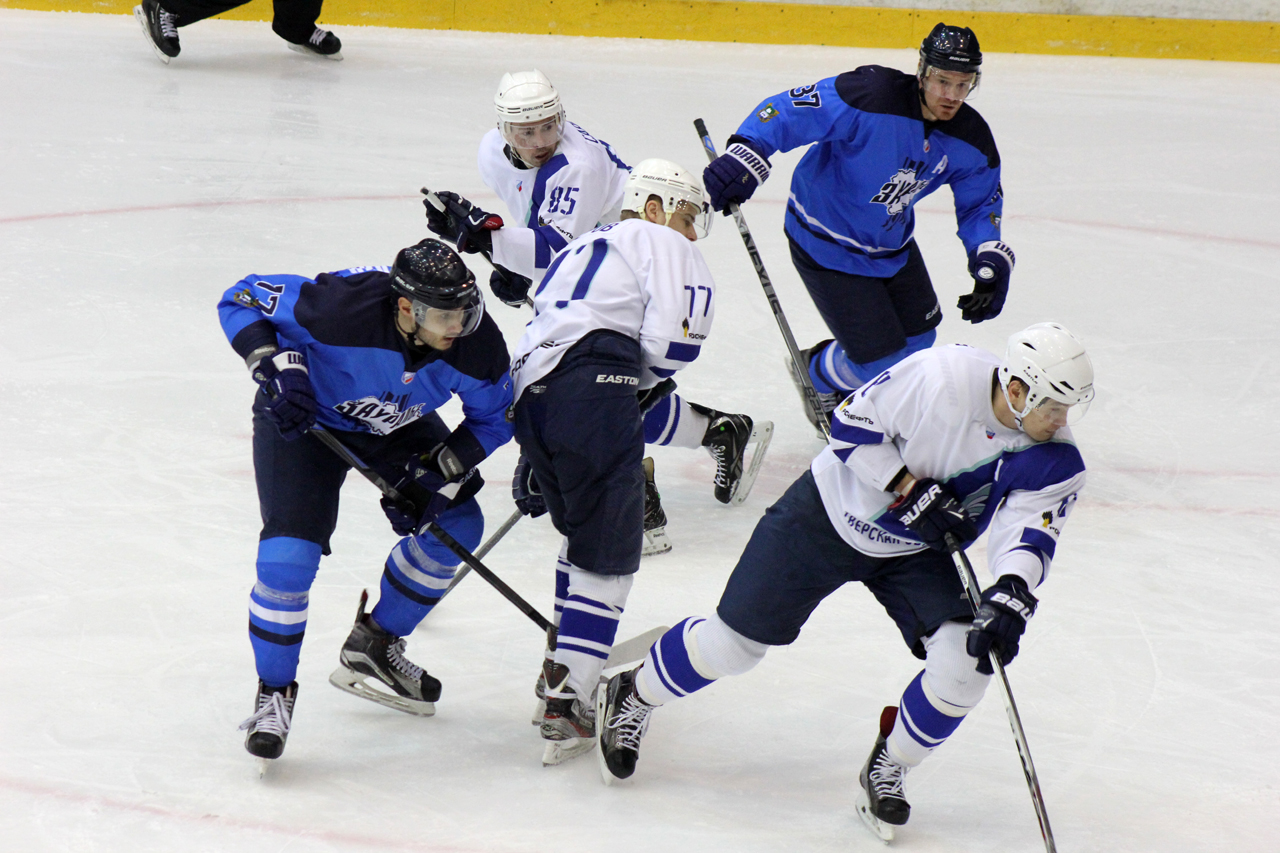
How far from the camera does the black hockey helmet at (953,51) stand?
11.6 ft

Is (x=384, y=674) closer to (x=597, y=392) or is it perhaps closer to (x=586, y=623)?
(x=586, y=623)

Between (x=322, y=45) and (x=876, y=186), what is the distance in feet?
16.0

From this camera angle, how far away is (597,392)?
2631 mm

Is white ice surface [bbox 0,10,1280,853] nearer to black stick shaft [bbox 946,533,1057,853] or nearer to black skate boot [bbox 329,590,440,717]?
black skate boot [bbox 329,590,440,717]

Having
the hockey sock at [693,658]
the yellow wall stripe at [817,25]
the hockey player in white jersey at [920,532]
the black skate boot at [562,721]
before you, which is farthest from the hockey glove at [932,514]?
the yellow wall stripe at [817,25]

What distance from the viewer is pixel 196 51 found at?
24.9 ft

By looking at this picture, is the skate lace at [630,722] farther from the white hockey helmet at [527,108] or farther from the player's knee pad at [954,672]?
the white hockey helmet at [527,108]

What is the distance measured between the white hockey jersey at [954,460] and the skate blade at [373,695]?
953 millimetres

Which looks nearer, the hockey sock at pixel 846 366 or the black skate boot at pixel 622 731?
the black skate boot at pixel 622 731

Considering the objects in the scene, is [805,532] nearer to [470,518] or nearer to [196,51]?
[470,518]

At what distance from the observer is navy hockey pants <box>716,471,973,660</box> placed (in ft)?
7.92

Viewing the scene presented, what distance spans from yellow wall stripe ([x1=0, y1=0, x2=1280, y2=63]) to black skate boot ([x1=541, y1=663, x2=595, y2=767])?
21.8 feet

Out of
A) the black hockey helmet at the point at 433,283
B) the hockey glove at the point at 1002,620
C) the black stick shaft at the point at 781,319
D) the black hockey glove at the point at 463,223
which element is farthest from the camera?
the black stick shaft at the point at 781,319

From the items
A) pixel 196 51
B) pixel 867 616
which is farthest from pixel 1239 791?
pixel 196 51
